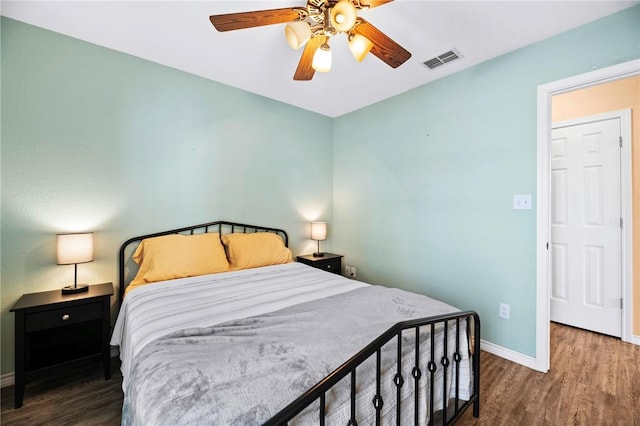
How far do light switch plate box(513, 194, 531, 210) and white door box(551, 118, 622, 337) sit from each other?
51.4 inches

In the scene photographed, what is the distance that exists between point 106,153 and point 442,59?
119 inches

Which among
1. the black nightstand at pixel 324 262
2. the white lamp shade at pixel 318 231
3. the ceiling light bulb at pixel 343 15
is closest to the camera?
the ceiling light bulb at pixel 343 15

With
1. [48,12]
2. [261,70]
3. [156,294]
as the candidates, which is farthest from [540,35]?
[48,12]

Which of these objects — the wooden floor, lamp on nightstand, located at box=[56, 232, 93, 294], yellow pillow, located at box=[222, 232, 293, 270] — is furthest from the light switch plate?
lamp on nightstand, located at box=[56, 232, 93, 294]

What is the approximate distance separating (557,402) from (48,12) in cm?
434

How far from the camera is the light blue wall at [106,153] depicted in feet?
6.60

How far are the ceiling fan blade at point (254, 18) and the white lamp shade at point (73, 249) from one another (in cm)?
175

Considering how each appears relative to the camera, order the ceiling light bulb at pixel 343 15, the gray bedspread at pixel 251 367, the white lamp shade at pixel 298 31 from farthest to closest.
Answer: the white lamp shade at pixel 298 31, the ceiling light bulb at pixel 343 15, the gray bedspread at pixel 251 367

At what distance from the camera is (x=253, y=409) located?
0.82 meters

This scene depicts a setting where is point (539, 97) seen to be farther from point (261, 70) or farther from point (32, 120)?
point (32, 120)

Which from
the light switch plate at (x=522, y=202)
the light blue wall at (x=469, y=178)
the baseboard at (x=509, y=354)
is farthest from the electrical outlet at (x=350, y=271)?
the light switch plate at (x=522, y=202)

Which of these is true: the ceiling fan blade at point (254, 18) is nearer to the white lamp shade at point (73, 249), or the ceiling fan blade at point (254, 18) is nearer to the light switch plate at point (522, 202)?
the white lamp shade at point (73, 249)

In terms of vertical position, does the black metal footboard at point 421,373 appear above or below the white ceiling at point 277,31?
below

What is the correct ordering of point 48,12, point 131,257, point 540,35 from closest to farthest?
point 48,12, point 540,35, point 131,257
